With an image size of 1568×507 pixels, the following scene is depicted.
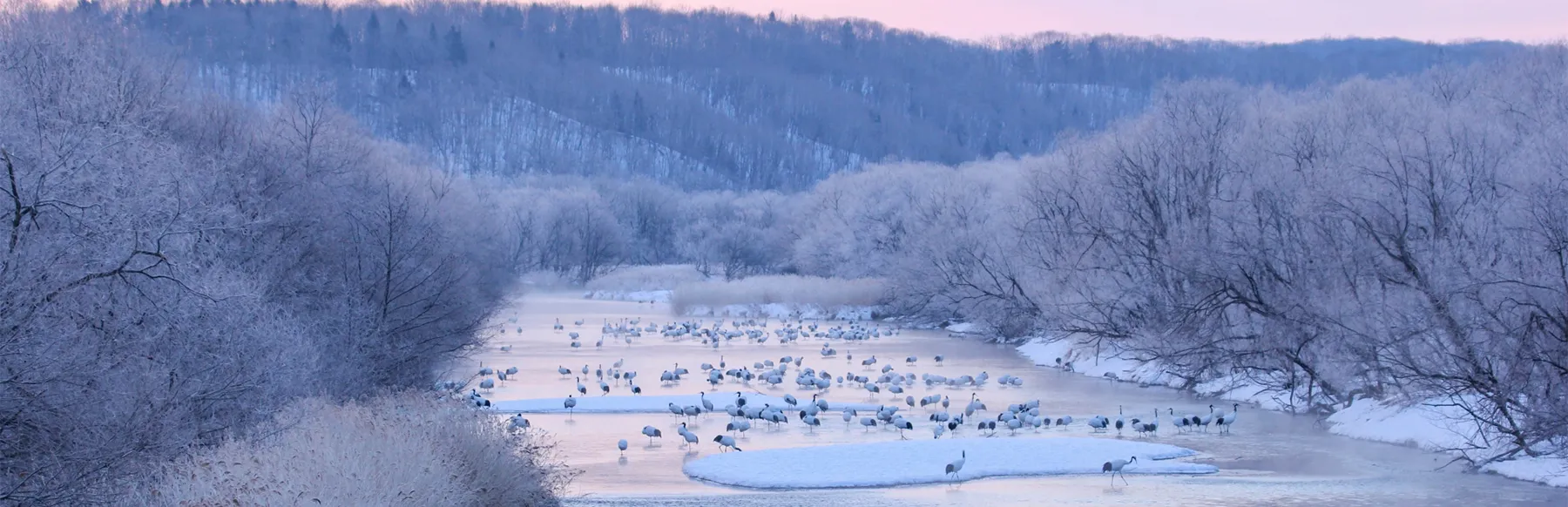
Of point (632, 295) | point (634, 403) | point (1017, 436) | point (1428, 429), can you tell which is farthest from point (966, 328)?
point (1428, 429)

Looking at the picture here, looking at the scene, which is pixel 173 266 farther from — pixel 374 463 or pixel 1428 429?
pixel 1428 429

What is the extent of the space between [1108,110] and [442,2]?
83294mm

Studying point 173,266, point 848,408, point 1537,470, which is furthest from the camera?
point 848,408

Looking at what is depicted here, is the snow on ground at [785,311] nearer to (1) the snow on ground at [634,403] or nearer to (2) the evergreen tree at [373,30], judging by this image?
(1) the snow on ground at [634,403]

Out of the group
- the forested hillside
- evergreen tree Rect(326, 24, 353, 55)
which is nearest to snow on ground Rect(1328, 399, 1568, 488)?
the forested hillside

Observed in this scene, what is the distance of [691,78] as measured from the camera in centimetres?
16850

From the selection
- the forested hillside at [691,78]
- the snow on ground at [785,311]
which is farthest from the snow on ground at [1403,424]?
the forested hillside at [691,78]

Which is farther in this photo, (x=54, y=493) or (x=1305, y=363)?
(x=1305, y=363)

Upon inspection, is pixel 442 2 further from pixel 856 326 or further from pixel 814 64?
pixel 856 326

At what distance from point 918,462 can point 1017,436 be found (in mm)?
3696

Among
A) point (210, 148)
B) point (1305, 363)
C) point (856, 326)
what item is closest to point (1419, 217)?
point (1305, 363)

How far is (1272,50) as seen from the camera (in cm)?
18138

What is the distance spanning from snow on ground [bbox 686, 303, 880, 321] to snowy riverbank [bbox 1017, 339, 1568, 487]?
2015 cm

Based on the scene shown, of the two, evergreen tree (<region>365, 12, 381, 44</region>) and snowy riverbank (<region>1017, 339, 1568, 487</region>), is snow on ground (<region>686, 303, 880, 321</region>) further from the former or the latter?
evergreen tree (<region>365, 12, 381, 44</region>)
